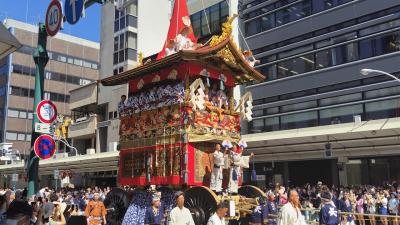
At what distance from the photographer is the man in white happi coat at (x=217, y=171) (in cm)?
1212

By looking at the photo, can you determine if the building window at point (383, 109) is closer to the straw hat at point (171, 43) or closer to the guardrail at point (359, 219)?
the guardrail at point (359, 219)

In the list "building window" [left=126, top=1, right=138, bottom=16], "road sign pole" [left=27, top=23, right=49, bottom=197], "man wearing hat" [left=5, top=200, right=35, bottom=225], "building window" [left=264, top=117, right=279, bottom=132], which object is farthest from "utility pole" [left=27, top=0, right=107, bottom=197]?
"building window" [left=126, top=1, right=138, bottom=16]

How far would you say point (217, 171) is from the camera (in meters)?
12.2

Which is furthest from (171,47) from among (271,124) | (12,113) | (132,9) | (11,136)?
(11,136)

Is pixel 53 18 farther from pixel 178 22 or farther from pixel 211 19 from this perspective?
pixel 211 19

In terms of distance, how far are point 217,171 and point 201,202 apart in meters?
1.05

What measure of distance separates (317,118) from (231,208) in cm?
2424

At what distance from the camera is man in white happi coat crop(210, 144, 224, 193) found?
12117 millimetres

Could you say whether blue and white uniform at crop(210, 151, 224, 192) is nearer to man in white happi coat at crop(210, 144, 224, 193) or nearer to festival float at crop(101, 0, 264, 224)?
man in white happi coat at crop(210, 144, 224, 193)

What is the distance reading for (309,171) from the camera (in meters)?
32.2

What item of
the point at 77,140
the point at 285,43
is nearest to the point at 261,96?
the point at 285,43

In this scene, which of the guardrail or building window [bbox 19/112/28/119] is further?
building window [bbox 19/112/28/119]

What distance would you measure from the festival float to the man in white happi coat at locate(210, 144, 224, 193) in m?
0.25

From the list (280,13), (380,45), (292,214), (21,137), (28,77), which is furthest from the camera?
(28,77)
